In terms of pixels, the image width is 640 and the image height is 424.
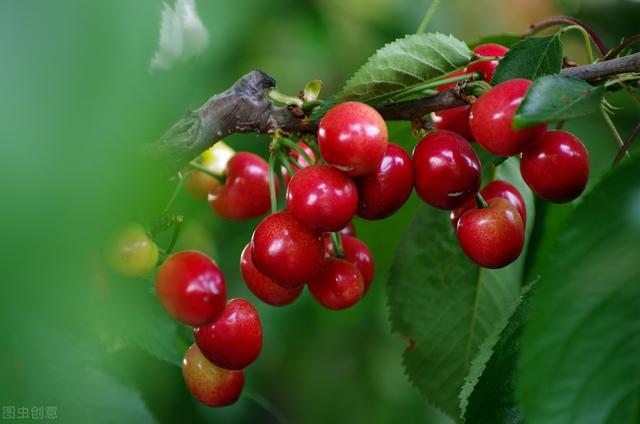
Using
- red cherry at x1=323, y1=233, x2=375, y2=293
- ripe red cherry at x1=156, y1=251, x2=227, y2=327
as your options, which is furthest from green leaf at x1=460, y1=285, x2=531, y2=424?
ripe red cherry at x1=156, y1=251, x2=227, y2=327

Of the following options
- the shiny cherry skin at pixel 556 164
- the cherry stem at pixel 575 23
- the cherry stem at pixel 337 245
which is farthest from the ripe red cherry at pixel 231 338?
the cherry stem at pixel 575 23

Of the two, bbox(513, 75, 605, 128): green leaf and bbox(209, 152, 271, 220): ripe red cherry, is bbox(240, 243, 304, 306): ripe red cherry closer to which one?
bbox(209, 152, 271, 220): ripe red cherry

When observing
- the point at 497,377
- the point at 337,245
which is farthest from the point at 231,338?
the point at 497,377

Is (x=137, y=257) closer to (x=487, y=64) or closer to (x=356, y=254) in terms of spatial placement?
(x=356, y=254)

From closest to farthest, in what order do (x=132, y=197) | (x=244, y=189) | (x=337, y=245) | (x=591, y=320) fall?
(x=132, y=197) → (x=591, y=320) → (x=337, y=245) → (x=244, y=189)

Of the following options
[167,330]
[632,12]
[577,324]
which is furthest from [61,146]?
[632,12]

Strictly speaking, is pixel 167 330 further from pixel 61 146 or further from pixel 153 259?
pixel 61 146
